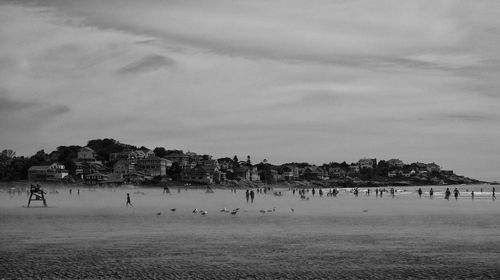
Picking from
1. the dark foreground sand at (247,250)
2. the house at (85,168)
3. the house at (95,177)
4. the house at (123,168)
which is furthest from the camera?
the house at (123,168)

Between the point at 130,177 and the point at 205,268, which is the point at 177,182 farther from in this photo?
the point at 205,268

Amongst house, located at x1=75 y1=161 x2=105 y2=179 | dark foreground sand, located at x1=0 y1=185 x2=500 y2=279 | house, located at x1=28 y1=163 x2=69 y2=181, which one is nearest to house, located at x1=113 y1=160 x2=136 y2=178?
house, located at x1=75 y1=161 x2=105 y2=179

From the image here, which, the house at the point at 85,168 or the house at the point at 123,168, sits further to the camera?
the house at the point at 123,168

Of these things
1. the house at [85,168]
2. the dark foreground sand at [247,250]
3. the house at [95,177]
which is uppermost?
the house at [85,168]

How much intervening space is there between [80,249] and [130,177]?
546 feet

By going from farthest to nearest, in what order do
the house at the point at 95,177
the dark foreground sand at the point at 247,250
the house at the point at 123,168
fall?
1. the house at the point at 123,168
2. the house at the point at 95,177
3. the dark foreground sand at the point at 247,250

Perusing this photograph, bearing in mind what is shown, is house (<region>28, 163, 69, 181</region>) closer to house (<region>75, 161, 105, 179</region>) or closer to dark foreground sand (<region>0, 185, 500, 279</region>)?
house (<region>75, 161, 105, 179</region>)

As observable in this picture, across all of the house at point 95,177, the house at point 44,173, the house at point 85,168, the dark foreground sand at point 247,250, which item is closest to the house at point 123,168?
the house at point 85,168

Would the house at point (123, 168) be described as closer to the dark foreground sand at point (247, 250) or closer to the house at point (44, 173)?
the house at point (44, 173)

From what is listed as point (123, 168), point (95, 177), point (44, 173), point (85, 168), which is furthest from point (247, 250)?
point (85, 168)

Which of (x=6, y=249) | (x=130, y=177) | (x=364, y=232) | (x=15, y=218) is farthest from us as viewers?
(x=130, y=177)

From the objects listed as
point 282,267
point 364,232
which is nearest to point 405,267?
point 282,267

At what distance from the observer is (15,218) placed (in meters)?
38.6

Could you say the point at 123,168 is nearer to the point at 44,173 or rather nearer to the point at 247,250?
the point at 44,173
